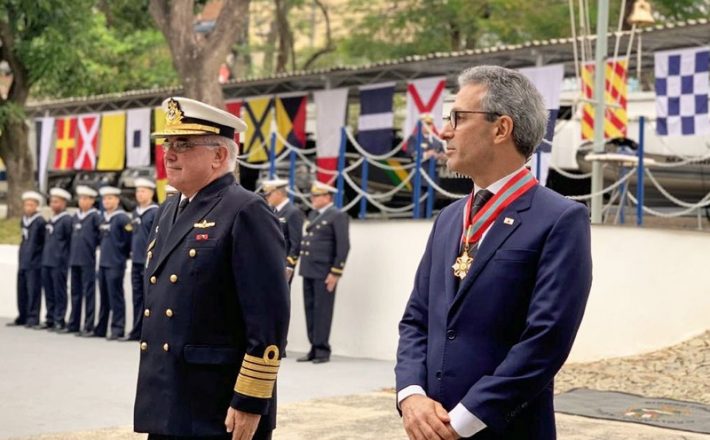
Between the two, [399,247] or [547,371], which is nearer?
[547,371]

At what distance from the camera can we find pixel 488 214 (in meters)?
3.49

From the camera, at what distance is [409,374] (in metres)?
3.50

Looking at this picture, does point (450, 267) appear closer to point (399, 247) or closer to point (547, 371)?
point (547, 371)

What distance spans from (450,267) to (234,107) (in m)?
16.6

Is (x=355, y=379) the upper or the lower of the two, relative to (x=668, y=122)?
lower

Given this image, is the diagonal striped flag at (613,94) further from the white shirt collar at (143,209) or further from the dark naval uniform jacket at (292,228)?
the white shirt collar at (143,209)

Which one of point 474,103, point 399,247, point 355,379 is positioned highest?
point 474,103

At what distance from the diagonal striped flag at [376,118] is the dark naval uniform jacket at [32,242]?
443 centimetres

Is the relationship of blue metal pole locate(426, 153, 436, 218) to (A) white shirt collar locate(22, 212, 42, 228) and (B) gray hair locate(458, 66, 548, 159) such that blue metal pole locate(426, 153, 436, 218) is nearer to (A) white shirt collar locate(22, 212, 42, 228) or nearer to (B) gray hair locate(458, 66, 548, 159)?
(A) white shirt collar locate(22, 212, 42, 228)

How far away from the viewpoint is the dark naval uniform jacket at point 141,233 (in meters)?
14.4

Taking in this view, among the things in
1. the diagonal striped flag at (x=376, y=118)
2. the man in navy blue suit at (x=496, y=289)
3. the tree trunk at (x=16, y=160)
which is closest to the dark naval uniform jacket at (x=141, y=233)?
the diagonal striped flag at (x=376, y=118)

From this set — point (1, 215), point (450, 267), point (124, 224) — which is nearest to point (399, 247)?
point (124, 224)

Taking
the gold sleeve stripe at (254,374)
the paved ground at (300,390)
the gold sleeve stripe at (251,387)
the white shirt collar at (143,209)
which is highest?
the gold sleeve stripe at (254,374)

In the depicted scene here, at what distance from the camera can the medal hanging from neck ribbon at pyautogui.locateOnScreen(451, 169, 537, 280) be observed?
137 inches
